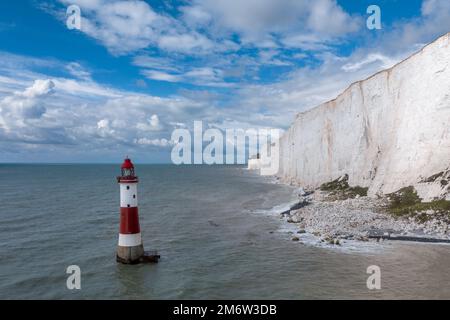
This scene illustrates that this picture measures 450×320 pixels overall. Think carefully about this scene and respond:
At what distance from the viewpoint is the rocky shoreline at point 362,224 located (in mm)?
19938

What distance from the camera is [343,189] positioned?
3791cm

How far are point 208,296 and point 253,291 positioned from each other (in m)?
1.62

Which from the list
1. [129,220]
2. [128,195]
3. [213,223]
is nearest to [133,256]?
[129,220]

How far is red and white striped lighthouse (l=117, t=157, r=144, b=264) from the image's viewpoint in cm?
1583

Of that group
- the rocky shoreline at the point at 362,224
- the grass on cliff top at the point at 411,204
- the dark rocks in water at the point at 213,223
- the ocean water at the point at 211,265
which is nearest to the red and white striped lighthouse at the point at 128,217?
the ocean water at the point at 211,265

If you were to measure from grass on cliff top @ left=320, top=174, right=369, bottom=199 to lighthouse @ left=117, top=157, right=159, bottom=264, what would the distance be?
22390mm

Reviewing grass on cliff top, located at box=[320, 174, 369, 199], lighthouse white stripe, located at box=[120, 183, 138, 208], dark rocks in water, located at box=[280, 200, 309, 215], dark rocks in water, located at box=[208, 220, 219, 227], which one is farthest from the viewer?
grass on cliff top, located at box=[320, 174, 369, 199]

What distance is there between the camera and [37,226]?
87.8 ft

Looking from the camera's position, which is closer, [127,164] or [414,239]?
[127,164]

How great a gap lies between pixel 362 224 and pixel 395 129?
12737mm

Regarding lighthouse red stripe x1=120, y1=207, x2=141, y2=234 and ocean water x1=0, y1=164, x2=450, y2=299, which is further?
lighthouse red stripe x1=120, y1=207, x2=141, y2=234

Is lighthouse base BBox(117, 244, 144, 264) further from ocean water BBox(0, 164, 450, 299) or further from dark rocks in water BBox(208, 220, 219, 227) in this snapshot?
dark rocks in water BBox(208, 220, 219, 227)

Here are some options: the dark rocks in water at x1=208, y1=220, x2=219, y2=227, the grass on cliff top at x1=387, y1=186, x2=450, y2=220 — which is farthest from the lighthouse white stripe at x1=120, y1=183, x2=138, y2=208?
the grass on cliff top at x1=387, y1=186, x2=450, y2=220

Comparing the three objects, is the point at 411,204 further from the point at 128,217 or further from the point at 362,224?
the point at 128,217
